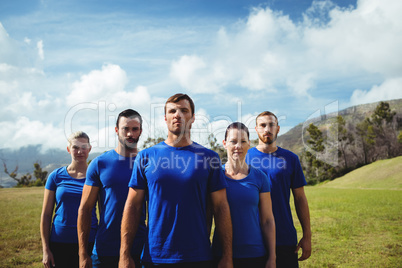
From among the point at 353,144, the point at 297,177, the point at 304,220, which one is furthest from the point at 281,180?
the point at 353,144

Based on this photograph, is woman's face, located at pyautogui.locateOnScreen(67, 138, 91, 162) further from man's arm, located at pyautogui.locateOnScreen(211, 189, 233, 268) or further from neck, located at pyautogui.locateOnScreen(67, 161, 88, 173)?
man's arm, located at pyautogui.locateOnScreen(211, 189, 233, 268)

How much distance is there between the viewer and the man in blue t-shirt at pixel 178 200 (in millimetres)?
2887

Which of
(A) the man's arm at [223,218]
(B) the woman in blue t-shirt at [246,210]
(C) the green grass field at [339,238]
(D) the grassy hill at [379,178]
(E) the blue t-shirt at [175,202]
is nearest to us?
(E) the blue t-shirt at [175,202]

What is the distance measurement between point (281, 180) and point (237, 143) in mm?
1021

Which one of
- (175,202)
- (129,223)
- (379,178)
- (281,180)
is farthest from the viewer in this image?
(379,178)

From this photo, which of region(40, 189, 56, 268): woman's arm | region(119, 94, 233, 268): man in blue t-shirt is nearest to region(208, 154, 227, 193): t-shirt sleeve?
region(119, 94, 233, 268): man in blue t-shirt

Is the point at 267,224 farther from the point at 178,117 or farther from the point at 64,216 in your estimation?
the point at 64,216

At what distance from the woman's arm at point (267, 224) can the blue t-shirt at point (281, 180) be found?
0.53m

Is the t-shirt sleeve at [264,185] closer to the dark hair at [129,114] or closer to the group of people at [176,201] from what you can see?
the group of people at [176,201]

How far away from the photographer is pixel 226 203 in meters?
3.15

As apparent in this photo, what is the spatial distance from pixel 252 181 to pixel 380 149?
85.5 meters

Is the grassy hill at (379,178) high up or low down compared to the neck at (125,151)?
down

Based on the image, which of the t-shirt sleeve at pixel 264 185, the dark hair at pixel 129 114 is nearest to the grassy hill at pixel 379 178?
the t-shirt sleeve at pixel 264 185

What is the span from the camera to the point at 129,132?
3.88m
